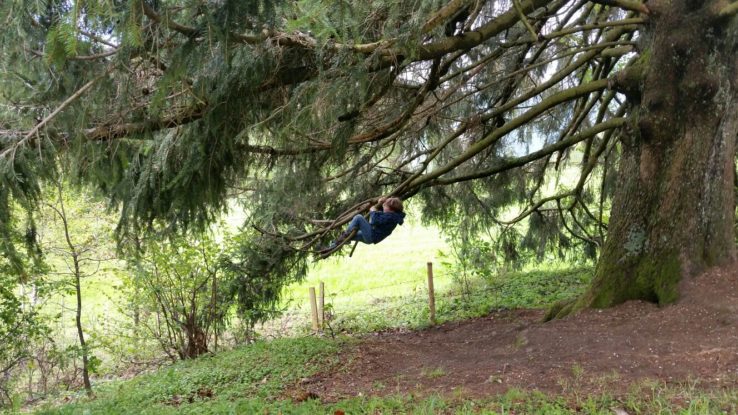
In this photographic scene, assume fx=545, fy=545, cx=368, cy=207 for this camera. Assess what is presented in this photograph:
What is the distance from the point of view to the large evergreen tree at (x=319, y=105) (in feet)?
11.0

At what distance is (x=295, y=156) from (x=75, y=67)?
2.53 meters

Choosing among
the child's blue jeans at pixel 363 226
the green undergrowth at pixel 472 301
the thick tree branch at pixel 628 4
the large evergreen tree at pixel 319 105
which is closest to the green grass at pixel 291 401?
the child's blue jeans at pixel 363 226

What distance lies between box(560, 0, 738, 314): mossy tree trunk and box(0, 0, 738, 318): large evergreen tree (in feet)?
0.04

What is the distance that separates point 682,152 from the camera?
5.09 m

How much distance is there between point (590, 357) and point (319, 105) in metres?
3.00

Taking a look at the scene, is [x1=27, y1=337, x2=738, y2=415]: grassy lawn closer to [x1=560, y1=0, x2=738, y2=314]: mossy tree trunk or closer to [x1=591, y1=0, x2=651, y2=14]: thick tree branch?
[x1=560, y1=0, x2=738, y2=314]: mossy tree trunk

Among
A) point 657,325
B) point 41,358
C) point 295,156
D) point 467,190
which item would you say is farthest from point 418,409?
point 41,358

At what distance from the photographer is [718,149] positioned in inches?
201

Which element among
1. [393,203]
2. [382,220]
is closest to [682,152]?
[393,203]

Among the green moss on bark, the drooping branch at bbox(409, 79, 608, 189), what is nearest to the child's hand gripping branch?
the drooping branch at bbox(409, 79, 608, 189)

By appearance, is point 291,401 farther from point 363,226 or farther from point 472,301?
point 472,301

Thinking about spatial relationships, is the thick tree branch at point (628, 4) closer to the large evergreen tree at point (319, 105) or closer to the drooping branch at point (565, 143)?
the large evergreen tree at point (319, 105)

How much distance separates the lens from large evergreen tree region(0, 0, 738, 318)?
3.36m

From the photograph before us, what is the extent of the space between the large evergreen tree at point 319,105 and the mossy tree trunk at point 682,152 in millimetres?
13
